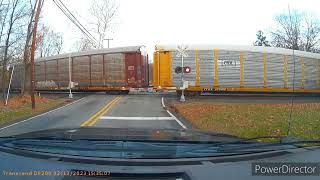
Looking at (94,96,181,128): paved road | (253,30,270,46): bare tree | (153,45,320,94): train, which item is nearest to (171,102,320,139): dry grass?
(94,96,181,128): paved road

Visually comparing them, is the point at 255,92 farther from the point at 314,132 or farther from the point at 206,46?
the point at 314,132

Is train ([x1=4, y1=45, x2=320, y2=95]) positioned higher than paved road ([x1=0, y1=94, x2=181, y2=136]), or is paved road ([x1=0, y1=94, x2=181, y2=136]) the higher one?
train ([x1=4, y1=45, x2=320, y2=95])

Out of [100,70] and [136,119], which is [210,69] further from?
[136,119]

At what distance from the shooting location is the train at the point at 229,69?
35.4 meters

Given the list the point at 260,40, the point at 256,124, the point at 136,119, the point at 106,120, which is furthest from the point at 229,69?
the point at 260,40

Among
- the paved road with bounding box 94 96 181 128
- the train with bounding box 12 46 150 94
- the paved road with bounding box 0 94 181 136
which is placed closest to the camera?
the paved road with bounding box 0 94 181 136

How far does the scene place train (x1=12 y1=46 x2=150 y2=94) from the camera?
37.5m

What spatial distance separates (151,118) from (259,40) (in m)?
76.8

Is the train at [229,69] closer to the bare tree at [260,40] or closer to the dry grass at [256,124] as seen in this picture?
the dry grass at [256,124]

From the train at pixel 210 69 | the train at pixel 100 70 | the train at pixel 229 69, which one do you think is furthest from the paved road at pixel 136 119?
the train at pixel 100 70

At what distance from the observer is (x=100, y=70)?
39.4 meters

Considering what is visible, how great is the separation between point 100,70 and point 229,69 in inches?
470

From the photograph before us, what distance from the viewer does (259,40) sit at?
9312 cm

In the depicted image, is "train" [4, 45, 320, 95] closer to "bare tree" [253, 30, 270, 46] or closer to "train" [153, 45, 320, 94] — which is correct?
"train" [153, 45, 320, 94]
